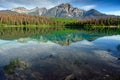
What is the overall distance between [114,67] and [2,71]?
535 inches

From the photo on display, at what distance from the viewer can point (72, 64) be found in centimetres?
2595

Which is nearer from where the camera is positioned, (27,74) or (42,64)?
(27,74)

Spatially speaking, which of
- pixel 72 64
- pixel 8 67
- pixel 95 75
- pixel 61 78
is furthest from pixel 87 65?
pixel 8 67

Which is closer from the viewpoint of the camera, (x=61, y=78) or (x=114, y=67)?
(x=61, y=78)

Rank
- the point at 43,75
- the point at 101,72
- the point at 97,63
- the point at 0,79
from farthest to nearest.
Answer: the point at 97,63, the point at 101,72, the point at 43,75, the point at 0,79

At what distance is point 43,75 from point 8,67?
5.24 m

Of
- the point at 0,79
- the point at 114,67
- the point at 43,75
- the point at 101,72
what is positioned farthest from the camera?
the point at 114,67

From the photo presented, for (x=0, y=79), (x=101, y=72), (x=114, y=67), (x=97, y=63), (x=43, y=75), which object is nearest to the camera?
(x=0, y=79)

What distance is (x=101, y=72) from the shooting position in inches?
872

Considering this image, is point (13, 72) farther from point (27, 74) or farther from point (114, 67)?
point (114, 67)

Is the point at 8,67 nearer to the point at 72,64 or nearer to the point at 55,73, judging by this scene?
the point at 55,73

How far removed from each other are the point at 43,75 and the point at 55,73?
1.50 metres

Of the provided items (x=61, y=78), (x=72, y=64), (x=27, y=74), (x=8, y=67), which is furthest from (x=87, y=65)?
(x=8, y=67)

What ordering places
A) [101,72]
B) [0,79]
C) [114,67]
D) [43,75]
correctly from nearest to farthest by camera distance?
[0,79]
[43,75]
[101,72]
[114,67]
